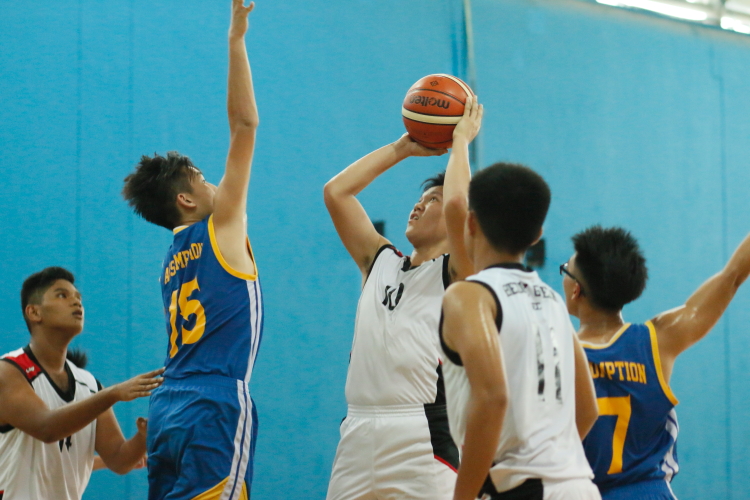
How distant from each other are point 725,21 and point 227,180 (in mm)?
7121

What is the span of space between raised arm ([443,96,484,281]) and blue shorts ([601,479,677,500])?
3.27 feet

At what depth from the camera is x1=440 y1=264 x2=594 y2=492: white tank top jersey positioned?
1997 mm

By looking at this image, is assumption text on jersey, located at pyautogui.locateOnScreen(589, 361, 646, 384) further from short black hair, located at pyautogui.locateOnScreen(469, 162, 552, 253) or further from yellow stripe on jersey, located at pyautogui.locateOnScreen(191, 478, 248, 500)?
yellow stripe on jersey, located at pyautogui.locateOnScreen(191, 478, 248, 500)

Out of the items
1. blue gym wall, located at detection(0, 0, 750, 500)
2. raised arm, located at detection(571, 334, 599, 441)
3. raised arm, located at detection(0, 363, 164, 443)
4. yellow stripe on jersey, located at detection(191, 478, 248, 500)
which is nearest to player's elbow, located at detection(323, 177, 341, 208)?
raised arm, located at detection(0, 363, 164, 443)

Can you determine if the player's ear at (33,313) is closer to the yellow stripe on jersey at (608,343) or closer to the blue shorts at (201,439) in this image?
the blue shorts at (201,439)

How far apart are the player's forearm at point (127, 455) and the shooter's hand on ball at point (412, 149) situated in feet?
6.37

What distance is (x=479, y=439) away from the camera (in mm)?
1923

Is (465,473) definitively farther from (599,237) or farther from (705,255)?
(705,255)

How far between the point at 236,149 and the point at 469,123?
3.44ft

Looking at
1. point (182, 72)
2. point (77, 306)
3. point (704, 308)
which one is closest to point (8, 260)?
point (77, 306)

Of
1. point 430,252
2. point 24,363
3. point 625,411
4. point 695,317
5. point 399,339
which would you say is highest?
point 430,252

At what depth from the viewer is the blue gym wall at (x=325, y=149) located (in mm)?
5059

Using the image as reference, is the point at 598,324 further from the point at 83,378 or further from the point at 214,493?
the point at 83,378

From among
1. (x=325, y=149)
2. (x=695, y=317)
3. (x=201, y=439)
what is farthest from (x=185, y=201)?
(x=325, y=149)
